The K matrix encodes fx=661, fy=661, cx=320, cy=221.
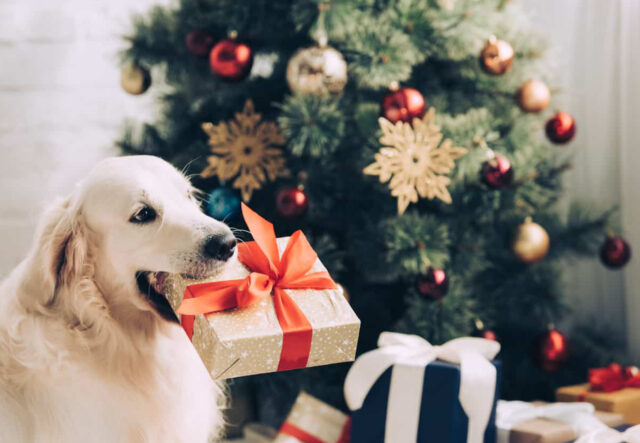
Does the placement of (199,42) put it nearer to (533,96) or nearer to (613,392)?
(533,96)

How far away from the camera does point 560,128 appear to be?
161 cm

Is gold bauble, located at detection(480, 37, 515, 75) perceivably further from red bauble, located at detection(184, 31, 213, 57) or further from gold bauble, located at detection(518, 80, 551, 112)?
red bauble, located at detection(184, 31, 213, 57)

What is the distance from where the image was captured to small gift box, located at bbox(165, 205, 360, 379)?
0.83m

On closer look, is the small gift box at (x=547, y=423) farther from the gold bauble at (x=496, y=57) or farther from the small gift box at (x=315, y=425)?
the gold bauble at (x=496, y=57)

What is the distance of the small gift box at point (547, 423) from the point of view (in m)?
1.15

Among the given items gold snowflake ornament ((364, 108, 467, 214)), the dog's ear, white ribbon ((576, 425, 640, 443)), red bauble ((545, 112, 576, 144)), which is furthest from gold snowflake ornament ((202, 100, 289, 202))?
white ribbon ((576, 425, 640, 443))

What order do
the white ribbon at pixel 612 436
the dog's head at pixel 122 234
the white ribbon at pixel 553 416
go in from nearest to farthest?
the dog's head at pixel 122 234, the white ribbon at pixel 612 436, the white ribbon at pixel 553 416

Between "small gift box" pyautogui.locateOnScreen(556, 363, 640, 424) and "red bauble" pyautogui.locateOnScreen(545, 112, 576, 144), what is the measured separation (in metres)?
0.55

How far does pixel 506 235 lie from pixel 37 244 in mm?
1154

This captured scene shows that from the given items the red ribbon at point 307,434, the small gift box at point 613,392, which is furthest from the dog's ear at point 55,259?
the small gift box at point 613,392

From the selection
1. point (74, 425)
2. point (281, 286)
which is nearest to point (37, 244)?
point (74, 425)

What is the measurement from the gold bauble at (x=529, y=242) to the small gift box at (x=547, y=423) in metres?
0.42

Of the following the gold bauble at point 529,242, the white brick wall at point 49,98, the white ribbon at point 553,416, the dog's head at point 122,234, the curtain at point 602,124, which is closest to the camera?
the dog's head at point 122,234

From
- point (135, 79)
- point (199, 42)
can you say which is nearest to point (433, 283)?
point (199, 42)
